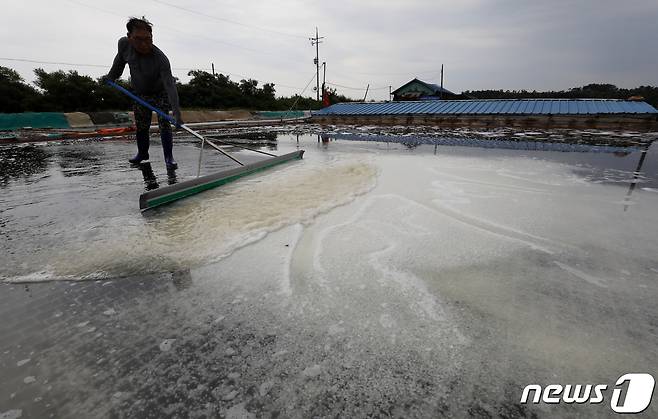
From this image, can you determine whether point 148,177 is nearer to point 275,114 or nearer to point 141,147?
point 141,147

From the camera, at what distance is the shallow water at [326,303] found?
3.19ft

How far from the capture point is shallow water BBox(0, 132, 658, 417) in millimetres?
971

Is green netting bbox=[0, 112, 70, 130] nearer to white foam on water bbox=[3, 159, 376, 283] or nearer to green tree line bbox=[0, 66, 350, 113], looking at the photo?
green tree line bbox=[0, 66, 350, 113]

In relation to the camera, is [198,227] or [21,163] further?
[21,163]

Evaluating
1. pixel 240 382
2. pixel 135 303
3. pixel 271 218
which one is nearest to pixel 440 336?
pixel 240 382

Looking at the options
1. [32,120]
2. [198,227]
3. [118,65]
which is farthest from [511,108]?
[32,120]

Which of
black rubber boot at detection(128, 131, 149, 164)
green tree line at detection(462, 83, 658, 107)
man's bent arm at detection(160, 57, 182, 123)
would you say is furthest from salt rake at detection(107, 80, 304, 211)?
green tree line at detection(462, 83, 658, 107)

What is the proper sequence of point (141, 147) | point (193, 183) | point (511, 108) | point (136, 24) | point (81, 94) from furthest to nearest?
point (81, 94)
point (511, 108)
point (141, 147)
point (136, 24)
point (193, 183)

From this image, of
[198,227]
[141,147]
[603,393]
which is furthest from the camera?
[141,147]

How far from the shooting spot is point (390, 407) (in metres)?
0.92

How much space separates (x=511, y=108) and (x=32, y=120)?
835 inches

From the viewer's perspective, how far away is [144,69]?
4.17m

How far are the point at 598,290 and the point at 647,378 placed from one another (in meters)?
0.59

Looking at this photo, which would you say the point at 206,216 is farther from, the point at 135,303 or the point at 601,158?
the point at 601,158
